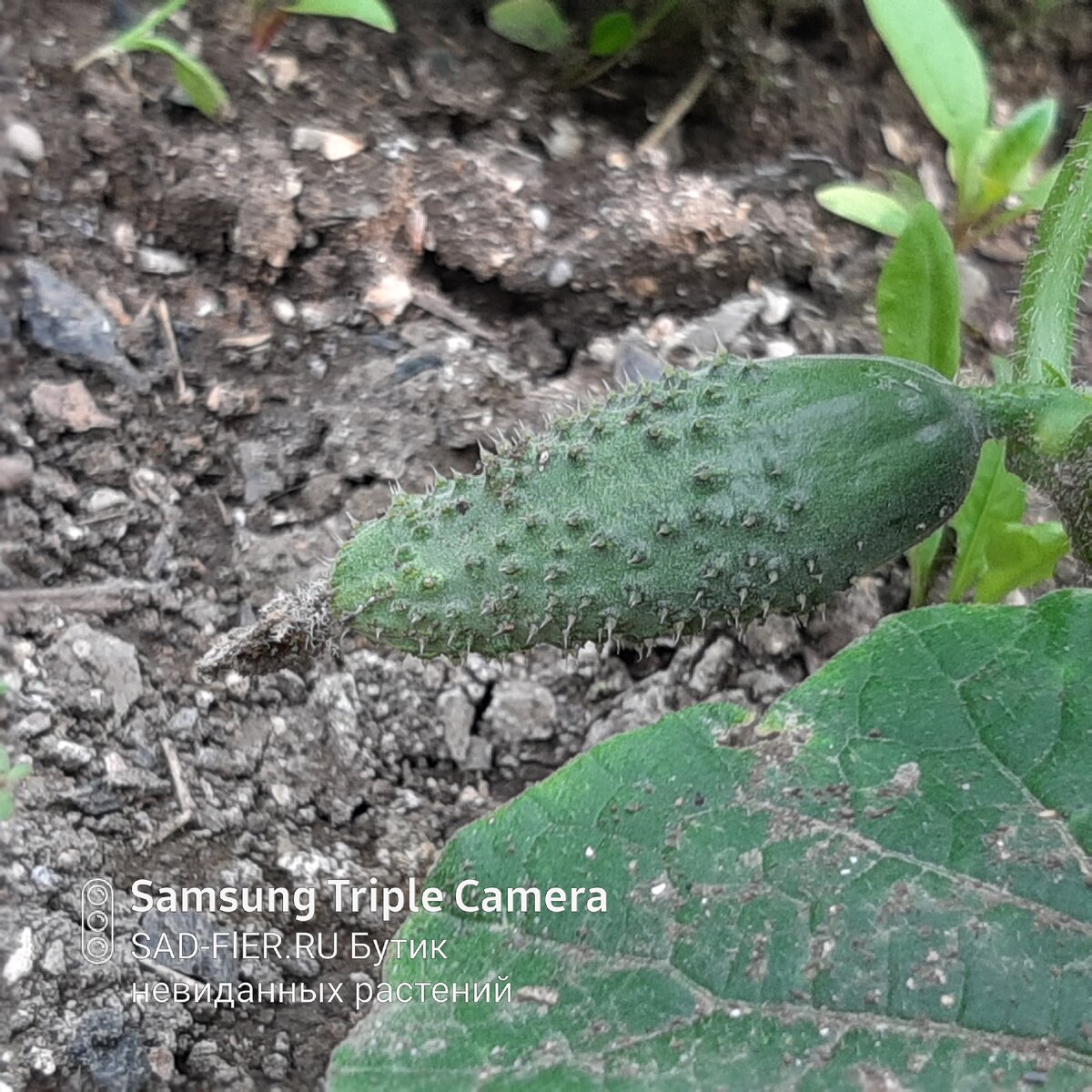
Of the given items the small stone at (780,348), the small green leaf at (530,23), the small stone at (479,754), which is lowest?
the small stone at (479,754)

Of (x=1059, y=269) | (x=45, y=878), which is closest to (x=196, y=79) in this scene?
(x=45, y=878)

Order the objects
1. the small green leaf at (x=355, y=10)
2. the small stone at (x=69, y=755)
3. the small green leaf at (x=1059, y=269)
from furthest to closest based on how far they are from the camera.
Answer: the small green leaf at (x=355, y=10) → the small green leaf at (x=1059, y=269) → the small stone at (x=69, y=755)

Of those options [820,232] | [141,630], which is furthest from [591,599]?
[820,232]

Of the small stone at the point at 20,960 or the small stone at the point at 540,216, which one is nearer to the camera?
the small stone at the point at 20,960

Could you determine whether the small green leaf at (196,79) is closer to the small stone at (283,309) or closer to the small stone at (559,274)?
the small stone at (283,309)

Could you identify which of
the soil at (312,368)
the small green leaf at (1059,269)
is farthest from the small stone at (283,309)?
the small green leaf at (1059,269)

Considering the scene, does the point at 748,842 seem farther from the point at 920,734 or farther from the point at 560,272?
the point at 560,272
